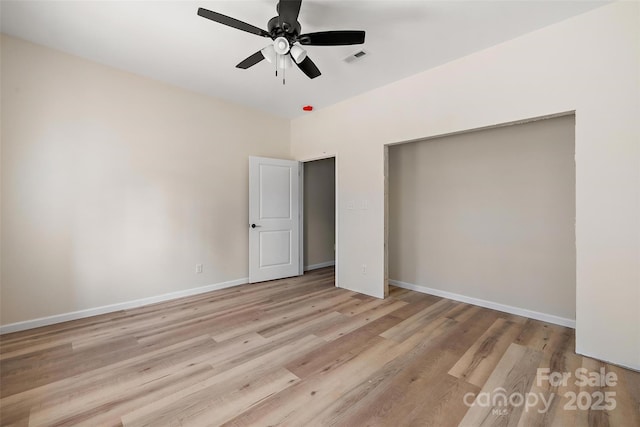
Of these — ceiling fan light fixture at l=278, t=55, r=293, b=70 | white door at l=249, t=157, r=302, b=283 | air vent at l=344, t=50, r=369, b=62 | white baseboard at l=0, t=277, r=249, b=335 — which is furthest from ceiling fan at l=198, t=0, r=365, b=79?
white baseboard at l=0, t=277, r=249, b=335

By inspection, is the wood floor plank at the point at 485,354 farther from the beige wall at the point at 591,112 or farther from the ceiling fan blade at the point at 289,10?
the ceiling fan blade at the point at 289,10

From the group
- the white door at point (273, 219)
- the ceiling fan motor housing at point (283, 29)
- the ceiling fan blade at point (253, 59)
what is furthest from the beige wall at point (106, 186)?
the ceiling fan motor housing at point (283, 29)

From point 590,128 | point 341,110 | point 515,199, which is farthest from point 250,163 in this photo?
point 590,128

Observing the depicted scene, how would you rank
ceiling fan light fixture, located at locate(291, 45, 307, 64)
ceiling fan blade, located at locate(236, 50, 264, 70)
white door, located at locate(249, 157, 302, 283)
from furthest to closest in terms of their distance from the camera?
1. white door, located at locate(249, 157, 302, 283)
2. ceiling fan blade, located at locate(236, 50, 264, 70)
3. ceiling fan light fixture, located at locate(291, 45, 307, 64)

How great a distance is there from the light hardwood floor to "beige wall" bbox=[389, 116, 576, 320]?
1.47 feet

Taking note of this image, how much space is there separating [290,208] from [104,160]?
2.63 m

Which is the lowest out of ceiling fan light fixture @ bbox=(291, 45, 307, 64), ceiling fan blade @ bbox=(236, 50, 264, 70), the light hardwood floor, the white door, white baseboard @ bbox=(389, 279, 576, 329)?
the light hardwood floor

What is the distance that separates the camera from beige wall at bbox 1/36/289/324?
271 cm

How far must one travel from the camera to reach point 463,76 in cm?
293

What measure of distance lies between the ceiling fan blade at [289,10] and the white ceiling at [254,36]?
1.11 ft

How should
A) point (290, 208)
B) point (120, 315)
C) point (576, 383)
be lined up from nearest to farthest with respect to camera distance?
point (576, 383) → point (120, 315) → point (290, 208)

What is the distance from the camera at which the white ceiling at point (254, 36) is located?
7.28 ft

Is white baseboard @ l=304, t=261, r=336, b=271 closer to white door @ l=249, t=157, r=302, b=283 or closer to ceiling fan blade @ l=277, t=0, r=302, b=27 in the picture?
white door @ l=249, t=157, r=302, b=283

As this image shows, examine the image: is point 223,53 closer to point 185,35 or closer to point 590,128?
point 185,35
